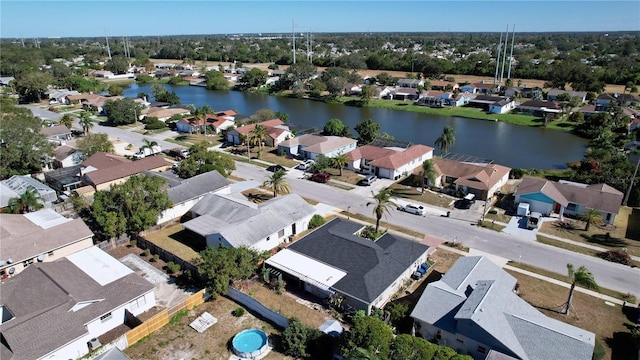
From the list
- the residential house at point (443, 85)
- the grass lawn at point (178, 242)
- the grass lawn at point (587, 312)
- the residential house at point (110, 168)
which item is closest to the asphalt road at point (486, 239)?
the grass lawn at point (587, 312)

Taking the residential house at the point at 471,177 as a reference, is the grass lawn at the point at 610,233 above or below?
below

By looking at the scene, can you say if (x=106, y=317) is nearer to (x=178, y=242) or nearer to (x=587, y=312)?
(x=178, y=242)

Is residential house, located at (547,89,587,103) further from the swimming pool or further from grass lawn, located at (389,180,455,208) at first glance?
the swimming pool

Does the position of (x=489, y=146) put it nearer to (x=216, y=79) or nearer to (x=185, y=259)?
(x=185, y=259)

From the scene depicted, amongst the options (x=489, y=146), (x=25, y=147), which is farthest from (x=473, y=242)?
(x=25, y=147)

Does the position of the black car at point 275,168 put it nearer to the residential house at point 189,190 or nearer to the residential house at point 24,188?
the residential house at point 189,190
